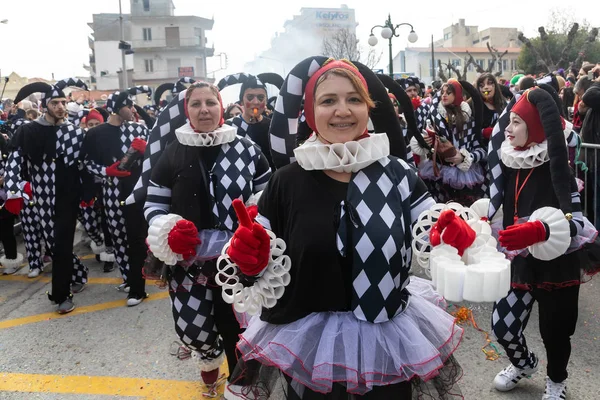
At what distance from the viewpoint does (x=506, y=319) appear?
3.19m

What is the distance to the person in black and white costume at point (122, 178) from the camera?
17.6 ft

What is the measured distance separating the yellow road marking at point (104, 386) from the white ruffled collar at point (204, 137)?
185 cm

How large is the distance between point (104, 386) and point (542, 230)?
3.30 meters

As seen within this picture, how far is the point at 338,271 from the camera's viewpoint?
2.04 m

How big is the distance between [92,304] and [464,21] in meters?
90.9

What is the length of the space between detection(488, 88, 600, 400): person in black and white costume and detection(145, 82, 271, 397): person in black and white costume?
1703 millimetres

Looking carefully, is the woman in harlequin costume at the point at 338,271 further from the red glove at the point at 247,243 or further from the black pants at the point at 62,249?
the black pants at the point at 62,249

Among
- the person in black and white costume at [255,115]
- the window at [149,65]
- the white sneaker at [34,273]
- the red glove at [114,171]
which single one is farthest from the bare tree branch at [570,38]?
the window at [149,65]

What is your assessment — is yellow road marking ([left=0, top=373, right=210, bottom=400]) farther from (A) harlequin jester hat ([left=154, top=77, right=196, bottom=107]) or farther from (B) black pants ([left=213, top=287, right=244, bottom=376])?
(A) harlequin jester hat ([left=154, top=77, right=196, bottom=107])

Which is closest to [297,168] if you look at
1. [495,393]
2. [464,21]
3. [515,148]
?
[515,148]

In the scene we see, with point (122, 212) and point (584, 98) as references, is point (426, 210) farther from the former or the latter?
point (584, 98)

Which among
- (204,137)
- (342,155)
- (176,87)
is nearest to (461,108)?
(176,87)

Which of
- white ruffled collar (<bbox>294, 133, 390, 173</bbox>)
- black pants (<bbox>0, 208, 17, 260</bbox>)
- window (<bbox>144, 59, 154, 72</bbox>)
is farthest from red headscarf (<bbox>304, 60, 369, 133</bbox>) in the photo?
window (<bbox>144, 59, 154, 72</bbox>)

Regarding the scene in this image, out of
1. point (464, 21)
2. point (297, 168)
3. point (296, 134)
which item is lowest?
point (297, 168)
